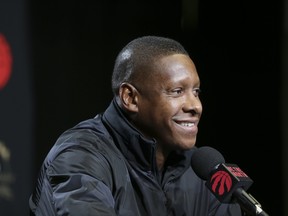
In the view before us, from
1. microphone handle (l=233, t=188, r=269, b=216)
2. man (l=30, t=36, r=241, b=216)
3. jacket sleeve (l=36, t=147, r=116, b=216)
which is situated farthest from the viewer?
man (l=30, t=36, r=241, b=216)

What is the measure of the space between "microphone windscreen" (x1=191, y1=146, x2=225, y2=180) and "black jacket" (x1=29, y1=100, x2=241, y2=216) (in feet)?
0.55

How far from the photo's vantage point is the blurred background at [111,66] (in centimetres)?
252

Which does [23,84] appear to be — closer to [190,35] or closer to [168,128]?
[190,35]

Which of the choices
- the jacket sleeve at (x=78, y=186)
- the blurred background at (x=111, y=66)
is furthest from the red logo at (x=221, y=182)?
the blurred background at (x=111, y=66)

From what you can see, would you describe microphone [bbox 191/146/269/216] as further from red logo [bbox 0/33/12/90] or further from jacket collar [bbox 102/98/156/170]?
red logo [bbox 0/33/12/90]

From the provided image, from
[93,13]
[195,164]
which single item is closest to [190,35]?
[93,13]

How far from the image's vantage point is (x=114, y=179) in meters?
1.45

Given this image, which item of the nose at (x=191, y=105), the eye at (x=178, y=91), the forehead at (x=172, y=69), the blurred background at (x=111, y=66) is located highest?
the forehead at (x=172, y=69)

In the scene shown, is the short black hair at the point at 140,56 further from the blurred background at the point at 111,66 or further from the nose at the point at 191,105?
the blurred background at the point at 111,66

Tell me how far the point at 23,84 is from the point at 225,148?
36.2 inches

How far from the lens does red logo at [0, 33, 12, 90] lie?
2.53 meters

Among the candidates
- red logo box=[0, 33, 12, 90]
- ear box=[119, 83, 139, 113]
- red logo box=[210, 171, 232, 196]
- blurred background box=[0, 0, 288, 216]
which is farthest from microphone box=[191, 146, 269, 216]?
red logo box=[0, 33, 12, 90]

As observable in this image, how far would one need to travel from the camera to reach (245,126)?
2.65 metres

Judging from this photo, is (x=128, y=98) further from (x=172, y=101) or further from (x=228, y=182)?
(x=228, y=182)
